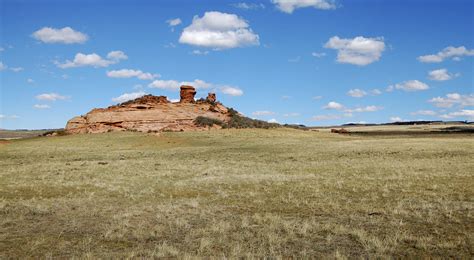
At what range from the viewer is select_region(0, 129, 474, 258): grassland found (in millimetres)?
10680

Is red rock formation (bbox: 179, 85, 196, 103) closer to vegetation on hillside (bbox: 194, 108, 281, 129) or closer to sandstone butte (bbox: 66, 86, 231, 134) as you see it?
sandstone butte (bbox: 66, 86, 231, 134)

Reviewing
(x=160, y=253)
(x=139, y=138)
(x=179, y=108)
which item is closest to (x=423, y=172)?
(x=160, y=253)

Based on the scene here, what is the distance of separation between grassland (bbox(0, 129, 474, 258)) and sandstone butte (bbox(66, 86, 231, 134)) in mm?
41448

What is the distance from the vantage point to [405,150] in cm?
4097

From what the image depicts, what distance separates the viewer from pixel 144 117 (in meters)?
72.1

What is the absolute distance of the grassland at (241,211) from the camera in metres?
10.7

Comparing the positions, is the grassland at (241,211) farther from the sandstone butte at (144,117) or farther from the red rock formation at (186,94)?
the red rock formation at (186,94)

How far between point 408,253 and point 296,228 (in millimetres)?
3253

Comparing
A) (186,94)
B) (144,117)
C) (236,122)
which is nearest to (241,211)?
(144,117)

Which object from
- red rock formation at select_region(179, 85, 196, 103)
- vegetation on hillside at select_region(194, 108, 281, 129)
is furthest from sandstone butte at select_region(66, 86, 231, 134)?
red rock formation at select_region(179, 85, 196, 103)

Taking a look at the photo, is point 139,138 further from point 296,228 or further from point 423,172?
point 296,228

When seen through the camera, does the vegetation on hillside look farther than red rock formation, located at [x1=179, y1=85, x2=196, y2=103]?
No

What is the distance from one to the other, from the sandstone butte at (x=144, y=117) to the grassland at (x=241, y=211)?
41.4 m

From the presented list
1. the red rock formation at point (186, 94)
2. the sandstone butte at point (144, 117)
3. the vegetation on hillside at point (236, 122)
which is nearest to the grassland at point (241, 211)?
the sandstone butte at point (144, 117)
